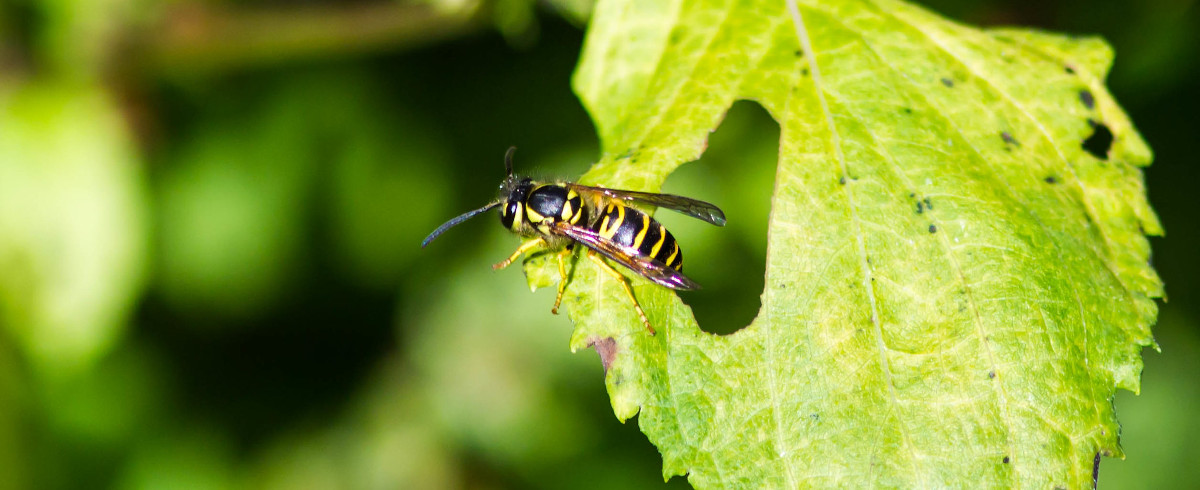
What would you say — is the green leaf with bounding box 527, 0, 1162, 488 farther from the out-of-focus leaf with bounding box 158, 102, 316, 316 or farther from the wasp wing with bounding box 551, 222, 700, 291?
the out-of-focus leaf with bounding box 158, 102, 316, 316

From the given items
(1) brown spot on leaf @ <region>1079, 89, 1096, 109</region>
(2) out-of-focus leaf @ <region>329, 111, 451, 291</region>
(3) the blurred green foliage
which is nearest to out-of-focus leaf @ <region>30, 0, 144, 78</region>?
(3) the blurred green foliage

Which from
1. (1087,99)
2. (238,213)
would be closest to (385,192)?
(238,213)

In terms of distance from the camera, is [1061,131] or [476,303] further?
[476,303]

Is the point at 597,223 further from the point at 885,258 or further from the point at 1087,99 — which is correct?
the point at 1087,99

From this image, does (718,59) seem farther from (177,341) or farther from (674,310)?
(177,341)

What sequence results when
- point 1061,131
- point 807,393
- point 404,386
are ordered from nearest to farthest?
point 807,393 → point 1061,131 → point 404,386

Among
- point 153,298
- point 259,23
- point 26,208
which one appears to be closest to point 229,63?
point 259,23

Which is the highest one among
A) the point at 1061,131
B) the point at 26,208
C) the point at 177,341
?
the point at 1061,131

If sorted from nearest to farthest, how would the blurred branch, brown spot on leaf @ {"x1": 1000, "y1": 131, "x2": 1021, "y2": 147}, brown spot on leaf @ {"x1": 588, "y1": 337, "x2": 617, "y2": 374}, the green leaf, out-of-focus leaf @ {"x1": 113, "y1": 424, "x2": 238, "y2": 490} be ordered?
the green leaf
brown spot on leaf @ {"x1": 588, "y1": 337, "x2": 617, "y2": 374}
brown spot on leaf @ {"x1": 1000, "y1": 131, "x2": 1021, "y2": 147}
the blurred branch
out-of-focus leaf @ {"x1": 113, "y1": 424, "x2": 238, "y2": 490}

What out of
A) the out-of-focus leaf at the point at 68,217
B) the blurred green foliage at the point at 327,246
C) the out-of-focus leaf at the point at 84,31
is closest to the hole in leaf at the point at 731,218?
the blurred green foliage at the point at 327,246
